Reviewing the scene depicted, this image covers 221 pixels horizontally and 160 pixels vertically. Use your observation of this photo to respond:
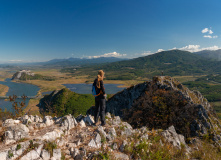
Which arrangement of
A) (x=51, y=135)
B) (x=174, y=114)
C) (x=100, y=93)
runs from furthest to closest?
(x=174, y=114) < (x=100, y=93) < (x=51, y=135)

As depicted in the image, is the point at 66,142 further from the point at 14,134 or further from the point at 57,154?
the point at 14,134

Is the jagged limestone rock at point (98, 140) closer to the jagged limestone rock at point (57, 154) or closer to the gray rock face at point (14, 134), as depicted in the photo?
the jagged limestone rock at point (57, 154)

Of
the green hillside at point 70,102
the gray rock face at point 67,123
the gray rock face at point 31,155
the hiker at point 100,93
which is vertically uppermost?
the hiker at point 100,93

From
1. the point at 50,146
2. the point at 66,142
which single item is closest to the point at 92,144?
the point at 66,142

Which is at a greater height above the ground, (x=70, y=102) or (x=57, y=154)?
(x=57, y=154)

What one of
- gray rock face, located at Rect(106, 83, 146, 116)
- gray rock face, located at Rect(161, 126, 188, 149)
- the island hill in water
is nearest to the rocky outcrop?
the island hill in water

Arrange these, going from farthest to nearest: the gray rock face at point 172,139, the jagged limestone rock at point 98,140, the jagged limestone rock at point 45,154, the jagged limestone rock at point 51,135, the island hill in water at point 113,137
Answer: the gray rock face at point 172,139 → the jagged limestone rock at point 98,140 → the jagged limestone rock at point 51,135 → the island hill in water at point 113,137 → the jagged limestone rock at point 45,154

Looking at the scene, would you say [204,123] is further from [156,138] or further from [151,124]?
[156,138]

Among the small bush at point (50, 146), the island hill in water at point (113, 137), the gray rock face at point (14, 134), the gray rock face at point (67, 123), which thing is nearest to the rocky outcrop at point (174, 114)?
the island hill in water at point (113, 137)

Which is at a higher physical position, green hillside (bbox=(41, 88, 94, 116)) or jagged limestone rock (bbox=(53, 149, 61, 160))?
jagged limestone rock (bbox=(53, 149, 61, 160))

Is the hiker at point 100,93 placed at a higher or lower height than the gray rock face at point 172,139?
higher

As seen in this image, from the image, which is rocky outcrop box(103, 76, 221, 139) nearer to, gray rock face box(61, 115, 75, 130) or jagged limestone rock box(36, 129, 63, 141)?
gray rock face box(61, 115, 75, 130)

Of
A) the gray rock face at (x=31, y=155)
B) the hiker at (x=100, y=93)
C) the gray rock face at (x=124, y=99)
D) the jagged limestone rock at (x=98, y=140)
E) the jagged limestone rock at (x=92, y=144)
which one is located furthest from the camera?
the gray rock face at (x=124, y=99)

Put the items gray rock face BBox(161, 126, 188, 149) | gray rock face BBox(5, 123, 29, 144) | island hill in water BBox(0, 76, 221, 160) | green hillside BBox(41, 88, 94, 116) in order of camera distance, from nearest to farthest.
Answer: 1. island hill in water BBox(0, 76, 221, 160)
2. gray rock face BBox(5, 123, 29, 144)
3. gray rock face BBox(161, 126, 188, 149)
4. green hillside BBox(41, 88, 94, 116)
